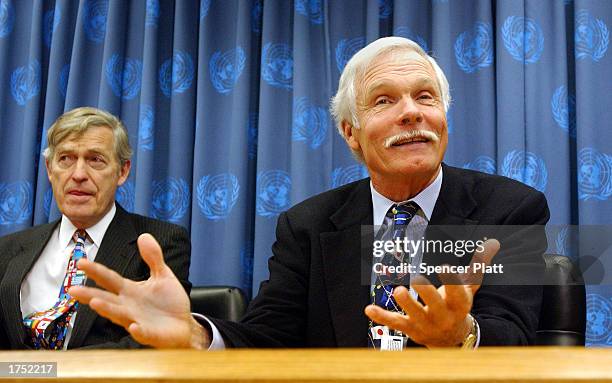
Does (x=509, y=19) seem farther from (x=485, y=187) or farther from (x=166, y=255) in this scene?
(x=166, y=255)

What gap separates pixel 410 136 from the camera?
Result: 4.71 feet

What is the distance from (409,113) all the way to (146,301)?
2.62 ft

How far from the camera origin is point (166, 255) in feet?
6.23

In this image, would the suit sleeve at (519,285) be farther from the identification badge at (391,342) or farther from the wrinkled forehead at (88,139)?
the wrinkled forehead at (88,139)

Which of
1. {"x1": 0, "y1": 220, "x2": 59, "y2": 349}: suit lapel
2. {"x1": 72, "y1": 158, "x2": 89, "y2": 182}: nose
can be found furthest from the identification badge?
{"x1": 72, "y1": 158, "x2": 89, "y2": 182}: nose

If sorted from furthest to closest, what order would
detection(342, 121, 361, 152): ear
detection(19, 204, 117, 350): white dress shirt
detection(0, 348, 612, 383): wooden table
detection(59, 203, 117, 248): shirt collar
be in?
1. detection(59, 203, 117, 248): shirt collar
2. detection(19, 204, 117, 350): white dress shirt
3. detection(342, 121, 361, 152): ear
4. detection(0, 348, 612, 383): wooden table

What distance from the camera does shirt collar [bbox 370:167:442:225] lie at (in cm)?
145

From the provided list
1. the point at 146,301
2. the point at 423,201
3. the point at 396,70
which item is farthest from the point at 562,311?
the point at 146,301

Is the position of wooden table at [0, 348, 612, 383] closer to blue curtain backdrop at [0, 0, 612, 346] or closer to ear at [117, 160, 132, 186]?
blue curtain backdrop at [0, 0, 612, 346]

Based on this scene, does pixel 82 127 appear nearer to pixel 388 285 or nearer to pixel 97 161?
pixel 97 161

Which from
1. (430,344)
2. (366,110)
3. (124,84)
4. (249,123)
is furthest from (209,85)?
(430,344)

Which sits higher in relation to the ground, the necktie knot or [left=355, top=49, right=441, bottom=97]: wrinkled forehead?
[left=355, top=49, right=441, bottom=97]: wrinkled forehead

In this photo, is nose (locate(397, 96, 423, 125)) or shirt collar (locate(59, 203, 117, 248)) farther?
shirt collar (locate(59, 203, 117, 248))

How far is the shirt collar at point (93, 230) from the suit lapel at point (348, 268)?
0.86m
